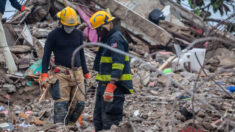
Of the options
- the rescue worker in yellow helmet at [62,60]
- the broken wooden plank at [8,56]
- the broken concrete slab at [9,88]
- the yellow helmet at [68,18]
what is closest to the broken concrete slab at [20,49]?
the broken wooden plank at [8,56]

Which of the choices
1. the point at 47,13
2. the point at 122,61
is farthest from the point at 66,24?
the point at 47,13

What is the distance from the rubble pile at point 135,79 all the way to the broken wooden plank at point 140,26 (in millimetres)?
30

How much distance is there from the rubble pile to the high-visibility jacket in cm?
61

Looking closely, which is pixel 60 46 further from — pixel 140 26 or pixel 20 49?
pixel 140 26

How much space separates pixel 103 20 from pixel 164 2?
7409 mm

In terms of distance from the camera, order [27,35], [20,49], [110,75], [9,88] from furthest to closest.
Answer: [27,35], [20,49], [9,88], [110,75]

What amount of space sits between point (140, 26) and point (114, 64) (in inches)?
225

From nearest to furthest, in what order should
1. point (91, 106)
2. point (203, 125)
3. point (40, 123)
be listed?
point (203, 125), point (40, 123), point (91, 106)

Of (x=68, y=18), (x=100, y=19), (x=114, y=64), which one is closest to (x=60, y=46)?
(x=68, y=18)

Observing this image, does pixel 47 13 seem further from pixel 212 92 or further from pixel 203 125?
pixel 203 125

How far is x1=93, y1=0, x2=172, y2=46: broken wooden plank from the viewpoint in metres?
9.70

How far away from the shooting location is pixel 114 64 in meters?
4.31

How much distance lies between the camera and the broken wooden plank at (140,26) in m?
9.70

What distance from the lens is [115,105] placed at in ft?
15.0
